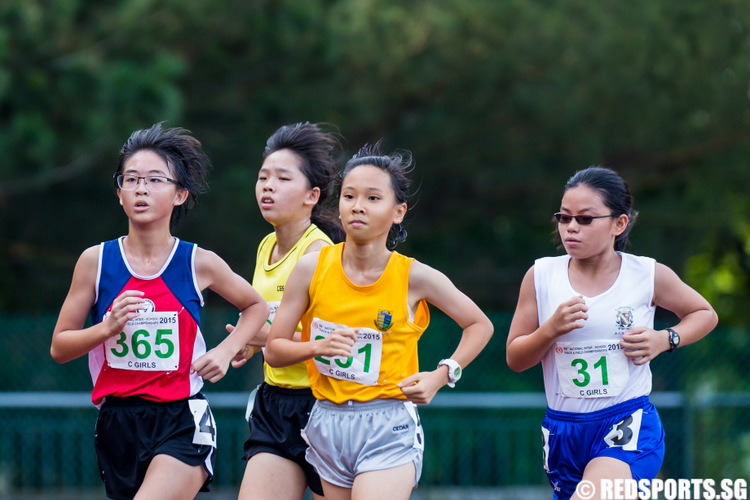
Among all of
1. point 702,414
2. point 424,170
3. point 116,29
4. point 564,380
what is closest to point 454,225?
point 424,170

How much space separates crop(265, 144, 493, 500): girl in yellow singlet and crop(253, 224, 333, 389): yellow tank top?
0.32m

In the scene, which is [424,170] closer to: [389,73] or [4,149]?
[389,73]

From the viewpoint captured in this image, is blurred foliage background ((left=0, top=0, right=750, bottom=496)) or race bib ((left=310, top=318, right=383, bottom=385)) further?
blurred foliage background ((left=0, top=0, right=750, bottom=496))

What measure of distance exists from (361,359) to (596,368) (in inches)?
38.7

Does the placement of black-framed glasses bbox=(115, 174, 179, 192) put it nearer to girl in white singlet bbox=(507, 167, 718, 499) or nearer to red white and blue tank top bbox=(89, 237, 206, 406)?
red white and blue tank top bbox=(89, 237, 206, 406)

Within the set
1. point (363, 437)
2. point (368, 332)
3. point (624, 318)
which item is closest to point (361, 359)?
point (368, 332)

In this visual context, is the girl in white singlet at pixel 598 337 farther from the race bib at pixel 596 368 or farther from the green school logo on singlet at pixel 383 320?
the green school logo on singlet at pixel 383 320

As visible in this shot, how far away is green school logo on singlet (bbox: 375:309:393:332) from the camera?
3.82 metres

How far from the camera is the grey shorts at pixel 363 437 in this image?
380 centimetres

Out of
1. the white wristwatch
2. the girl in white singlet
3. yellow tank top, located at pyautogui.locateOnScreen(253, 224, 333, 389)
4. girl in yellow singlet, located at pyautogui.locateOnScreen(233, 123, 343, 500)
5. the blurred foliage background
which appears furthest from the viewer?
the blurred foliage background

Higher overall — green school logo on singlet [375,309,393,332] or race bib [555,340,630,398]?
green school logo on singlet [375,309,393,332]

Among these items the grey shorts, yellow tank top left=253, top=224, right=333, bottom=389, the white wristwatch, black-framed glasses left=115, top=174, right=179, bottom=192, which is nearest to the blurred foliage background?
yellow tank top left=253, top=224, right=333, bottom=389

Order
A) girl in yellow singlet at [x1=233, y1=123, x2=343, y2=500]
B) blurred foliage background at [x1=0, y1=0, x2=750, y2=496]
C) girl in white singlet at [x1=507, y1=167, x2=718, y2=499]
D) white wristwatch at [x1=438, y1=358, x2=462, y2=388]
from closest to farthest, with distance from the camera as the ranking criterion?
white wristwatch at [x1=438, y1=358, x2=462, y2=388] → girl in white singlet at [x1=507, y1=167, x2=718, y2=499] → girl in yellow singlet at [x1=233, y1=123, x2=343, y2=500] → blurred foliage background at [x1=0, y1=0, x2=750, y2=496]

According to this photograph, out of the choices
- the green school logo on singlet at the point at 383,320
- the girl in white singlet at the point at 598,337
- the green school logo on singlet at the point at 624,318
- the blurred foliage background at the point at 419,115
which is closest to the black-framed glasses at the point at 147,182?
the green school logo on singlet at the point at 383,320
